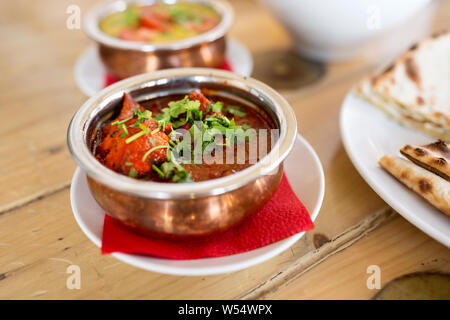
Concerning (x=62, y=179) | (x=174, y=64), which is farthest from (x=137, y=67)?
(x=62, y=179)

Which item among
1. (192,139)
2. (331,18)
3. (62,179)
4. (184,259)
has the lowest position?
(62,179)

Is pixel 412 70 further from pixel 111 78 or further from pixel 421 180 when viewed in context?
pixel 111 78

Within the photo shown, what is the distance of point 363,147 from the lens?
62.1 inches

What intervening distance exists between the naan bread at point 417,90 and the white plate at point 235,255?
53cm

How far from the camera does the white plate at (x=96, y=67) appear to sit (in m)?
2.08

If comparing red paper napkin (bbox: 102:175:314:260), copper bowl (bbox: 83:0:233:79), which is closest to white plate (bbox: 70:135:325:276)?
red paper napkin (bbox: 102:175:314:260)

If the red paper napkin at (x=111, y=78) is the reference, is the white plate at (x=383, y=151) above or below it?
above

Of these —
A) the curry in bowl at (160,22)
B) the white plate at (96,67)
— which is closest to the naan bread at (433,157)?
the white plate at (96,67)

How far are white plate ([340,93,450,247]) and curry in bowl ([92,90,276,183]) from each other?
1.25ft

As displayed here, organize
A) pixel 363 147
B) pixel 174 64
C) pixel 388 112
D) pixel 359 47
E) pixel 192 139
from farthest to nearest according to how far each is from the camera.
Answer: pixel 359 47 < pixel 174 64 < pixel 388 112 < pixel 363 147 < pixel 192 139

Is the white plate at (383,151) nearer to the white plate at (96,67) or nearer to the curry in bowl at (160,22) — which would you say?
the white plate at (96,67)

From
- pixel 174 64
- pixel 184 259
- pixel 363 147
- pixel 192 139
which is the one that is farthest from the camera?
pixel 174 64
